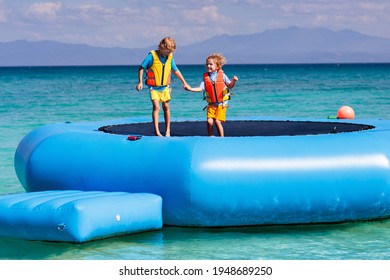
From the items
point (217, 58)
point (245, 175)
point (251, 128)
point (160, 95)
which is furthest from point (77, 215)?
Answer: point (251, 128)

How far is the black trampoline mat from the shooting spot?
6.81m

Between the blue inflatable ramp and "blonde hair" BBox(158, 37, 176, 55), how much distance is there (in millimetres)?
1320

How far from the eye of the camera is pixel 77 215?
16.6 feet

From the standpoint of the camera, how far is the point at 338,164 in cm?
559

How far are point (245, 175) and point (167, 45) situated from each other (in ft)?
4.52

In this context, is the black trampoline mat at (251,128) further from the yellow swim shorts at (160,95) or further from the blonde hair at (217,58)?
the blonde hair at (217,58)

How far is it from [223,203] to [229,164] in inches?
9.9

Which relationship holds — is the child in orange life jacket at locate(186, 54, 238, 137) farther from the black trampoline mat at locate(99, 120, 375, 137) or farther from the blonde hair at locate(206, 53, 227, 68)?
the black trampoline mat at locate(99, 120, 375, 137)

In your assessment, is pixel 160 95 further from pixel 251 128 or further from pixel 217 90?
pixel 251 128

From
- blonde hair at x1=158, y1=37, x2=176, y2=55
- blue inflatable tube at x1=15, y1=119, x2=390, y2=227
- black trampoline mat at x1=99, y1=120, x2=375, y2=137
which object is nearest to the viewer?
blue inflatable tube at x1=15, y1=119, x2=390, y2=227

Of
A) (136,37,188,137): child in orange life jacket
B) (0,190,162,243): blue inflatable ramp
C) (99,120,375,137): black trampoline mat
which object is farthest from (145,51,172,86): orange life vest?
(0,190,162,243): blue inflatable ramp

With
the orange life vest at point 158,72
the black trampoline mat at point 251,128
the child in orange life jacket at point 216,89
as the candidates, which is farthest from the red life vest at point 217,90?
the black trampoline mat at point 251,128

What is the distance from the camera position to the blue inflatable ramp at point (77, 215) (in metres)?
5.10
